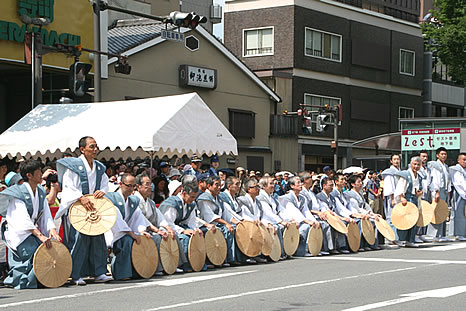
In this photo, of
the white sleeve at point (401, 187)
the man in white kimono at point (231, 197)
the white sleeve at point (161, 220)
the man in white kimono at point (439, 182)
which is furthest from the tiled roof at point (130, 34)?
the white sleeve at point (161, 220)

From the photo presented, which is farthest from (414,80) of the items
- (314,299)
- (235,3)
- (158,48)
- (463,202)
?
(314,299)

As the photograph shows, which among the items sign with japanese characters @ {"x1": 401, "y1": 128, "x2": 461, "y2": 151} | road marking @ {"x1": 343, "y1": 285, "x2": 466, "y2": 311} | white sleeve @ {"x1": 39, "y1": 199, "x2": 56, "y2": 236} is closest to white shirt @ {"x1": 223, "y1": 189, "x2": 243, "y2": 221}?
white sleeve @ {"x1": 39, "y1": 199, "x2": 56, "y2": 236}

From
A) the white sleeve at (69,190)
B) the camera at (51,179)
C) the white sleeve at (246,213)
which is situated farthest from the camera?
the white sleeve at (246,213)

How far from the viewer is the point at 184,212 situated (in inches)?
446

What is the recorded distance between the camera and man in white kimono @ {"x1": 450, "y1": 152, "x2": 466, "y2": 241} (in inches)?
635

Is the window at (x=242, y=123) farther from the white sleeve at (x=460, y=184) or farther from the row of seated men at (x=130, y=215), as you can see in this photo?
the row of seated men at (x=130, y=215)

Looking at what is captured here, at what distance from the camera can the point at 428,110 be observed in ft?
150

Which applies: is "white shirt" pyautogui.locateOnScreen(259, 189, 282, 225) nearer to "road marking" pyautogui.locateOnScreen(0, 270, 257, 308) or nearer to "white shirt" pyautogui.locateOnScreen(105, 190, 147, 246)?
"road marking" pyautogui.locateOnScreen(0, 270, 257, 308)

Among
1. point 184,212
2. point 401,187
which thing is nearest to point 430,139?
point 401,187

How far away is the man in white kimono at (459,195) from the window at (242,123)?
1616 centimetres

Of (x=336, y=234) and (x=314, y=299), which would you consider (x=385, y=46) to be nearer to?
(x=336, y=234)

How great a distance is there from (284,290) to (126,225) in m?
2.51

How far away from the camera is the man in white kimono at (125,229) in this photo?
33.5ft

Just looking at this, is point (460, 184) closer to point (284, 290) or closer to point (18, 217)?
point (284, 290)
